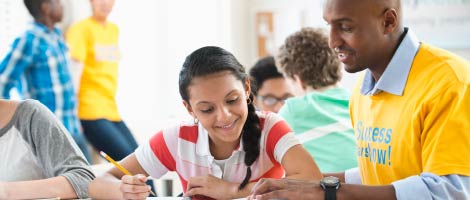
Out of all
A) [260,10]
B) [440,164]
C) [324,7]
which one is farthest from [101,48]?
[440,164]

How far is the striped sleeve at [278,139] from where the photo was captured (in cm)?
180

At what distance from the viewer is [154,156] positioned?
1.92 meters

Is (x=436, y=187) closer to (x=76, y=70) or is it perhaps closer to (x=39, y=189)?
(x=39, y=189)

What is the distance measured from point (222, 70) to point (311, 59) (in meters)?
0.88

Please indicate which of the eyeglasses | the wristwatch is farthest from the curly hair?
the wristwatch

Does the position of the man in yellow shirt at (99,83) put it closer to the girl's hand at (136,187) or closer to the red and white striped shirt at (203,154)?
the red and white striped shirt at (203,154)

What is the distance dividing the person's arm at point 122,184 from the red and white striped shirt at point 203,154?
32 millimetres

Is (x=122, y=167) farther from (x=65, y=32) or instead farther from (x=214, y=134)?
(x=65, y=32)

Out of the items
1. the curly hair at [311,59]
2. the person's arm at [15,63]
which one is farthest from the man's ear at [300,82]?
the person's arm at [15,63]

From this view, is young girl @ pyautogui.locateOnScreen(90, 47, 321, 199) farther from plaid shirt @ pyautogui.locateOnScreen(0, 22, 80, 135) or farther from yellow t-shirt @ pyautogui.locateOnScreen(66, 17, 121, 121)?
yellow t-shirt @ pyautogui.locateOnScreen(66, 17, 121, 121)

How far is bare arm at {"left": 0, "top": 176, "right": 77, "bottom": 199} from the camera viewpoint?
1.71 metres

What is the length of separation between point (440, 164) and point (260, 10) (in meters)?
3.92

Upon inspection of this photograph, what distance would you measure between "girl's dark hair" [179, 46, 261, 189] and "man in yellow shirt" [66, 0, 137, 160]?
2263mm

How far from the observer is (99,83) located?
4078mm
